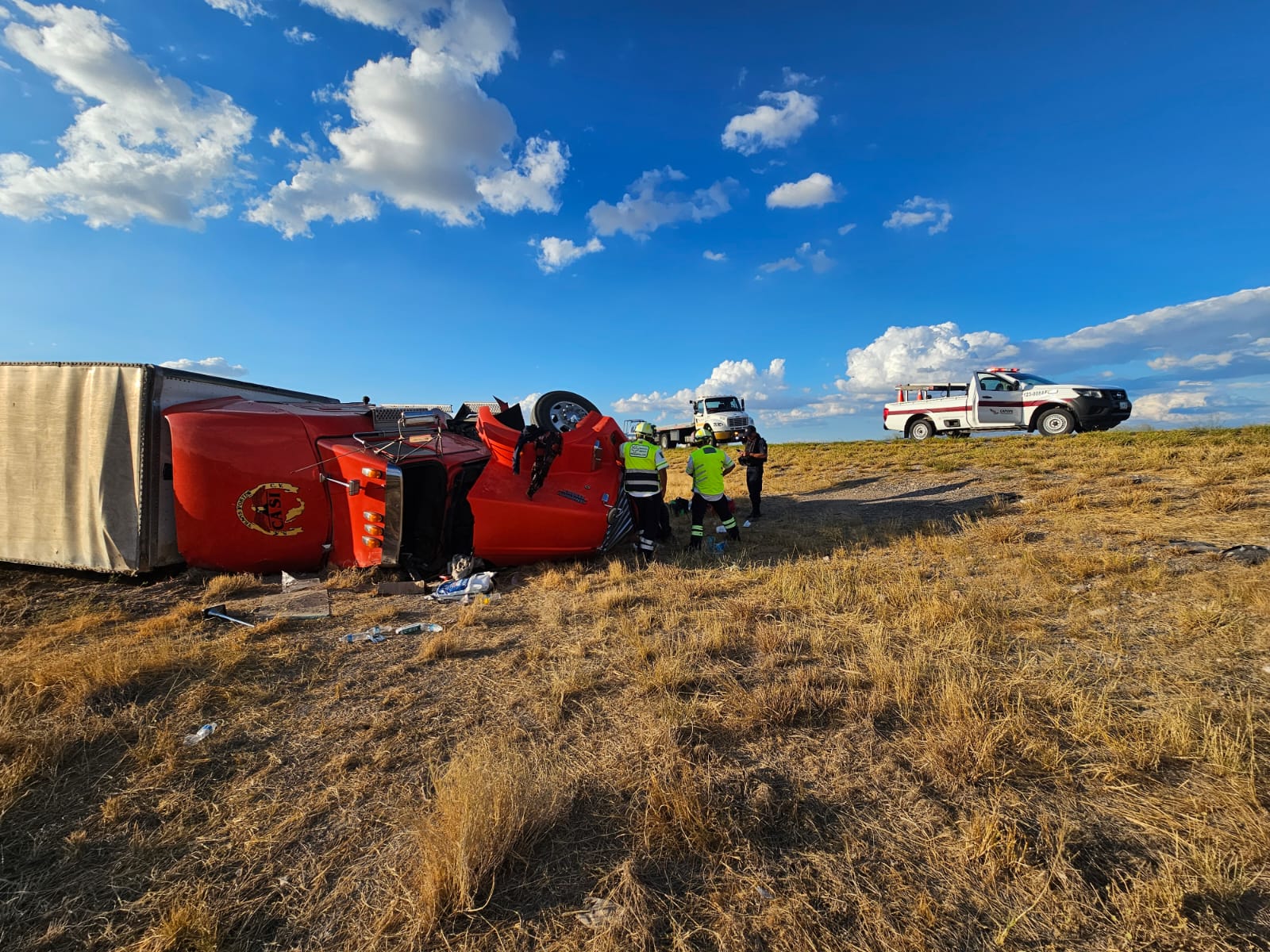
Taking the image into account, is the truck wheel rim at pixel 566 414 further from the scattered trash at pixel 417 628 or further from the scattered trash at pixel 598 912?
the scattered trash at pixel 598 912

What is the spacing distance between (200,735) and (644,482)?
545 cm

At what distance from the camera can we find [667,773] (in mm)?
2613

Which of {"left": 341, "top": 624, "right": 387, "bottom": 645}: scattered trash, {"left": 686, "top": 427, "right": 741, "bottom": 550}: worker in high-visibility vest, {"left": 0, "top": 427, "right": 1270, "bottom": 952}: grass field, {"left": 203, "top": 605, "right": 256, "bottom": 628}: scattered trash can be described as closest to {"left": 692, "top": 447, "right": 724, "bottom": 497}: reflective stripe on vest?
{"left": 686, "top": 427, "right": 741, "bottom": 550}: worker in high-visibility vest

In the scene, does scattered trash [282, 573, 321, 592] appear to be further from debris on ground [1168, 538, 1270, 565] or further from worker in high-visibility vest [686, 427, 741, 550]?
debris on ground [1168, 538, 1270, 565]

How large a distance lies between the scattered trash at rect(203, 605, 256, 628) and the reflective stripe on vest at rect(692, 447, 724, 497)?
18.7 ft

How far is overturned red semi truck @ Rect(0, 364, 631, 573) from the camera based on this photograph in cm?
634

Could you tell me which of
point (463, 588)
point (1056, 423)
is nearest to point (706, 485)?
point (463, 588)

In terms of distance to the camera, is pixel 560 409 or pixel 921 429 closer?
pixel 560 409

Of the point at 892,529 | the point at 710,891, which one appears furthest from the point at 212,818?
the point at 892,529

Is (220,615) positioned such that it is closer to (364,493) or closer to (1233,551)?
(364,493)

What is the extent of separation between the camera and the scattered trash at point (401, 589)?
6.33 metres

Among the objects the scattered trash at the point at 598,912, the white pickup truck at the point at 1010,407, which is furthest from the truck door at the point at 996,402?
the scattered trash at the point at 598,912

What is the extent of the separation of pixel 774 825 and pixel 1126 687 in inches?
102

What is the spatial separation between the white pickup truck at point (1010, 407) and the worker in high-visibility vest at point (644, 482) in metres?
14.0
